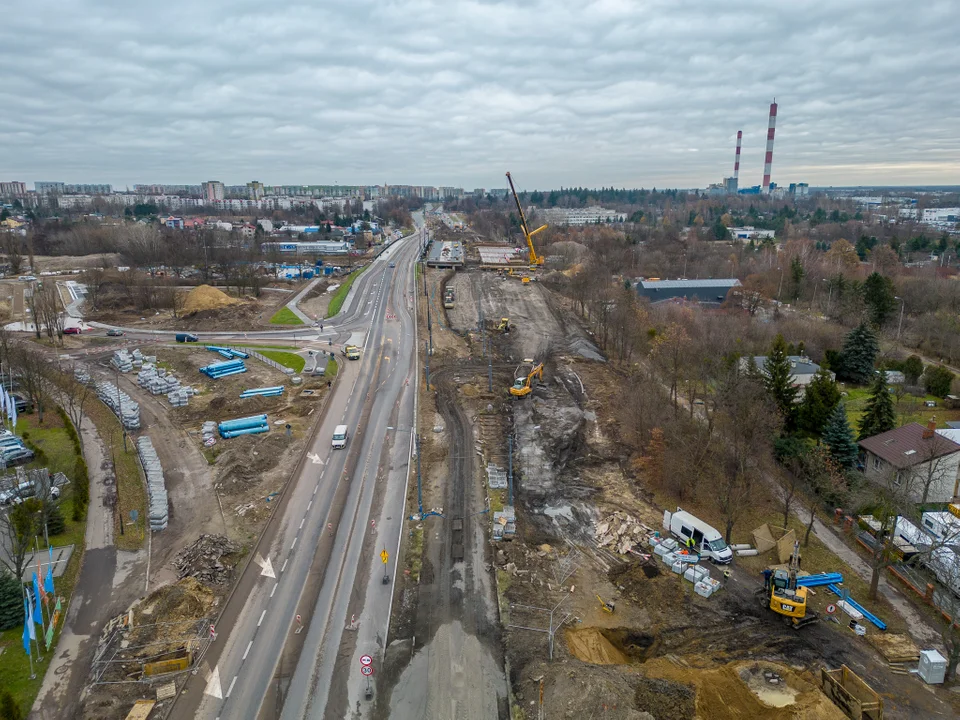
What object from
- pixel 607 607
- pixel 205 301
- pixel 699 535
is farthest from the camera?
pixel 205 301

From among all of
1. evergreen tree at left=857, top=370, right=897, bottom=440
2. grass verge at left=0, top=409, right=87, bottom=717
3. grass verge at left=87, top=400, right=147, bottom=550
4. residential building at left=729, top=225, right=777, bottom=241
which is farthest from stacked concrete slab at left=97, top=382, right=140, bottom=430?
residential building at left=729, top=225, right=777, bottom=241

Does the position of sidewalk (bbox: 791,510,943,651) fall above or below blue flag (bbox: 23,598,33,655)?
below

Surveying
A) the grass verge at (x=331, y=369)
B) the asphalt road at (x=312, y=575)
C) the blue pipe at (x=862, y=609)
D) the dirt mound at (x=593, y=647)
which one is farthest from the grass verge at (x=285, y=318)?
the blue pipe at (x=862, y=609)

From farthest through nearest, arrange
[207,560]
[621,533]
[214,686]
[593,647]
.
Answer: [621,533] < [207,560] < [593,647] < [214,686]

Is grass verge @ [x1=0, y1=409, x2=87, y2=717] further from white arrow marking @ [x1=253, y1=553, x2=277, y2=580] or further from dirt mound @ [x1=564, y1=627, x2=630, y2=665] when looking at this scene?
dirt mound @ [x1=564, y1=627, x2=630, y2=665]

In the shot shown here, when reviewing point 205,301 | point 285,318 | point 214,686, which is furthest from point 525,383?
point 205,301

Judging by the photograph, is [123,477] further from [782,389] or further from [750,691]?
[782,389]
